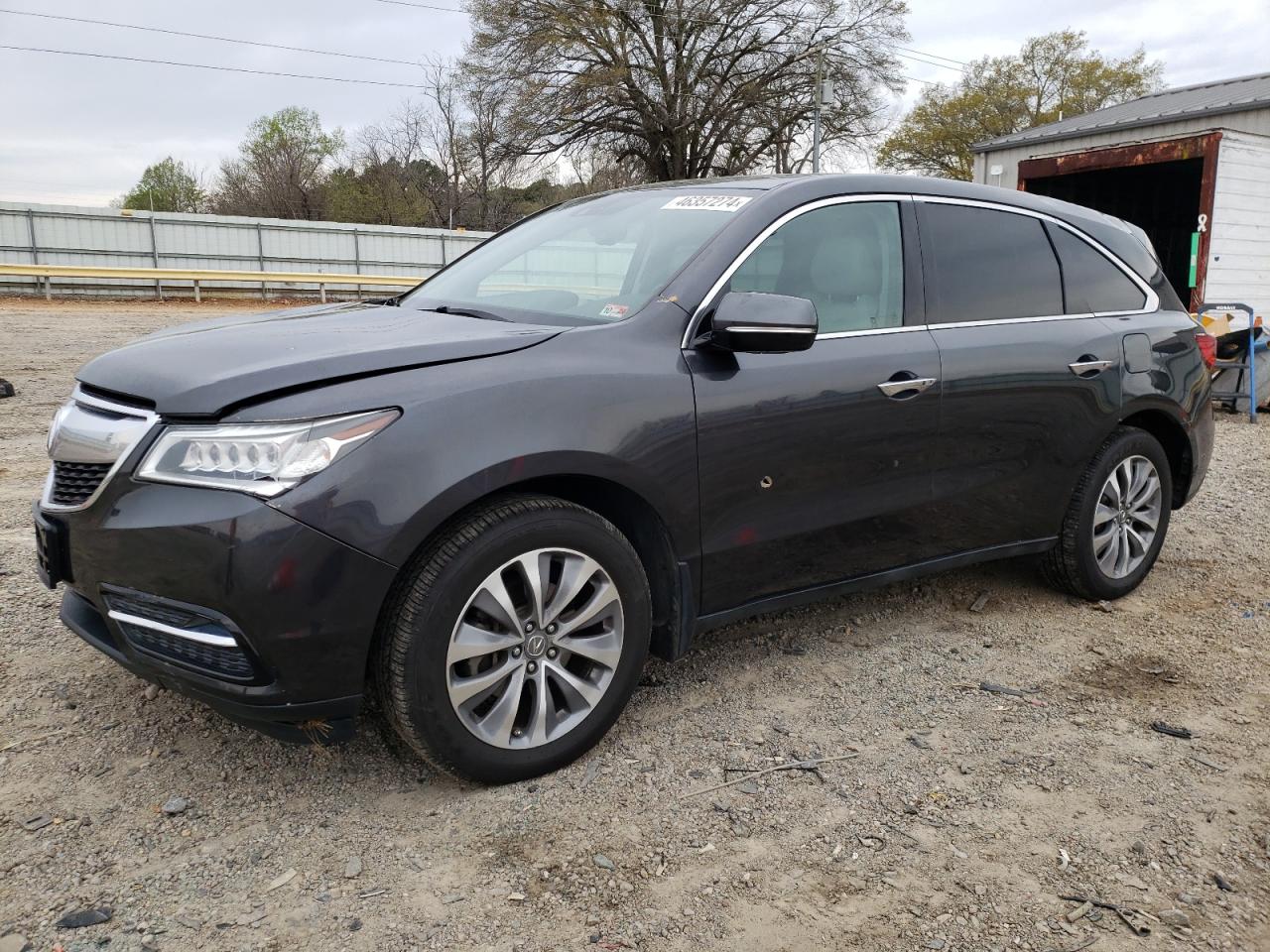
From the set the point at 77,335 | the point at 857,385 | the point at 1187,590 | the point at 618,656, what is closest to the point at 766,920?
the point at 618,656

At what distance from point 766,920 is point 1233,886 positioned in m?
1.13

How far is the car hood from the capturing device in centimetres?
242

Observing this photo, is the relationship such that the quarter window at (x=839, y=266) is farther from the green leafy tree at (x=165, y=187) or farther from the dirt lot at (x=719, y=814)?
the green leafy tree at (x=165, y=187)

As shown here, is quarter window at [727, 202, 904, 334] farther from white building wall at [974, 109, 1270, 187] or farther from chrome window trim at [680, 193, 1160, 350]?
white building wall at [974, 109, 1270, 187]

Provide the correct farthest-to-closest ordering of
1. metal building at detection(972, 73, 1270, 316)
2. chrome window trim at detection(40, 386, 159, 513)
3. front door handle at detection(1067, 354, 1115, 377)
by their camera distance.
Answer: metal building at detection(972, 73, 1270, 316), front door handle at detection(1067, 354, 1115, 377), chrome window trim at detection(40, 386, 159, 513)

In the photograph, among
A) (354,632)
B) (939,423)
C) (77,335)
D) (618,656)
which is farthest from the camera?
(77,335)

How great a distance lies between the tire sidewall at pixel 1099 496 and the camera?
4125 millimetres

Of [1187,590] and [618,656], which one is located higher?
[618,656]

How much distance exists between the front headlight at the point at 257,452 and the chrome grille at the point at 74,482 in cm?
23

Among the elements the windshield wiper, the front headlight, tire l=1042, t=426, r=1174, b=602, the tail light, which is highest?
the windshield wiper

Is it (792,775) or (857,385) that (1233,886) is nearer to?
(792,775)

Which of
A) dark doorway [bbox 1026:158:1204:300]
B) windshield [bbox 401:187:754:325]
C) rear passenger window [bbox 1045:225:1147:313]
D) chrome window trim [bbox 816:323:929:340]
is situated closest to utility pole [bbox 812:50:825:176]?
dark doorway [bbox 1026:158:1204:300]

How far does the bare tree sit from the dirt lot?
2988cm

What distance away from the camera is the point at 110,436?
253cm
